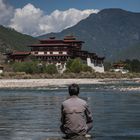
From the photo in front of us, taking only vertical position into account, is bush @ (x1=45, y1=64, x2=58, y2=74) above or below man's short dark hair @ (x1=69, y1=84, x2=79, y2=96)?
above

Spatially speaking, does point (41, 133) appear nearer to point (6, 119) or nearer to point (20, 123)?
point (20, 123)

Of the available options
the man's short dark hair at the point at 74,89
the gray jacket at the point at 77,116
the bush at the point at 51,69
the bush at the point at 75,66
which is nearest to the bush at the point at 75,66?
the bush at the point at 75,66

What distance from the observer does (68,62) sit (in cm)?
14075

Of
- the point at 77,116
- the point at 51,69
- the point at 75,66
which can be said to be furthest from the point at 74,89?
the point at 75,66

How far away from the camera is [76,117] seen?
12.3 m

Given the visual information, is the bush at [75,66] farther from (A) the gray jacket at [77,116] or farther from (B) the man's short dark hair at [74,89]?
(B) the man's short dark hair at [74,89]

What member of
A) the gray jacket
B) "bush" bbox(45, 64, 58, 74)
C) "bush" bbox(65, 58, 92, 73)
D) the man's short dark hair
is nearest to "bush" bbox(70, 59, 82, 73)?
"bush" bbox(65, 58, 92, 73)

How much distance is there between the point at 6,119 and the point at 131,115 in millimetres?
6763

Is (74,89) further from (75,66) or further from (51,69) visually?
(75,66)

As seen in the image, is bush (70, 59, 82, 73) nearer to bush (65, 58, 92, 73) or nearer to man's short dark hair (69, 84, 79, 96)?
bush (65, 58, 92, 73)

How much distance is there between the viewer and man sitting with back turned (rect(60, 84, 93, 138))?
12.2 meters

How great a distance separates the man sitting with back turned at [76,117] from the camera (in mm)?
12211

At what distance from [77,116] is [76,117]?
0.03m

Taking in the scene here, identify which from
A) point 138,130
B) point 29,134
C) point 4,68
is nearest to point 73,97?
point 29,134
